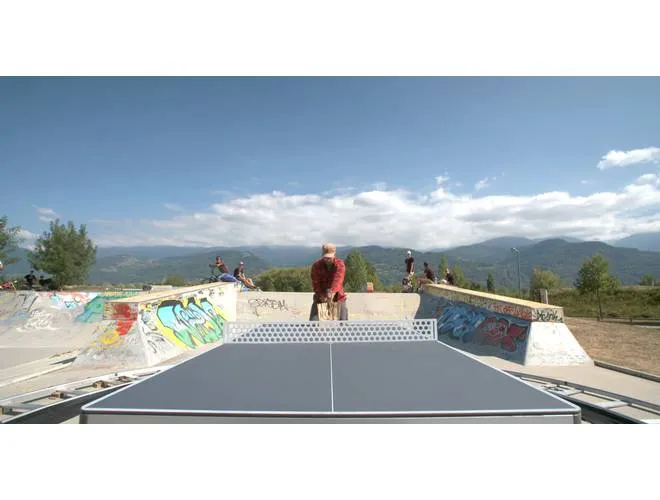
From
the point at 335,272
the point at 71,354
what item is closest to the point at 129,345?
the point at 71,354

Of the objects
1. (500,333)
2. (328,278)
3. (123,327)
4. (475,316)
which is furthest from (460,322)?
(123,327)

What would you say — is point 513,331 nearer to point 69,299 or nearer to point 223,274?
point 223,274

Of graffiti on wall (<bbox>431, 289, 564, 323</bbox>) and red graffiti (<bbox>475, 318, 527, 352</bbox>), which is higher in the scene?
graffiti on wall (<bbox>431, 289, 564, 323</bbox>)

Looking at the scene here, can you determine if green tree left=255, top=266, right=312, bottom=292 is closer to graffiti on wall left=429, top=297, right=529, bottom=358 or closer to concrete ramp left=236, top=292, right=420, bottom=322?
concrete ramp left=236, top=292, right=420, bottom=322

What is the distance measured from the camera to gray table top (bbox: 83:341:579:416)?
2.67 m

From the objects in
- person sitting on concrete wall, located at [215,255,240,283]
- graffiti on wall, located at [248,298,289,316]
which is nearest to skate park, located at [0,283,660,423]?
graffiti on wall, located at [248,298,289,316]

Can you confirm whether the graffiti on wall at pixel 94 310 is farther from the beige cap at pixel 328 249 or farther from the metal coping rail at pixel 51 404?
the beige cap at pixel 328 249

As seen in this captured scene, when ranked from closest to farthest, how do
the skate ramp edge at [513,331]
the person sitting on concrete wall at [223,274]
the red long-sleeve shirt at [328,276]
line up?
the red long-sleeve shirt at [328,276] → the skate ramp edge at [513,331] → the person sitting on concrete wall at [223,274]

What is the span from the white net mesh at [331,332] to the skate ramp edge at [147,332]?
5415 millimetres

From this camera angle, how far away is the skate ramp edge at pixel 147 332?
33.0 ft

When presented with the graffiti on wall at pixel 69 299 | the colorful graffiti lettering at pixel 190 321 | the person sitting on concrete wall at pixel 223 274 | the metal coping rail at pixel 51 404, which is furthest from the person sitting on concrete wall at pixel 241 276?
the metal coping rail at pixel 51 404

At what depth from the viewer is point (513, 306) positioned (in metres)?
11.0

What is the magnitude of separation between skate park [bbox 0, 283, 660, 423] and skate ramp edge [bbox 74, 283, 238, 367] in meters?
0.03
